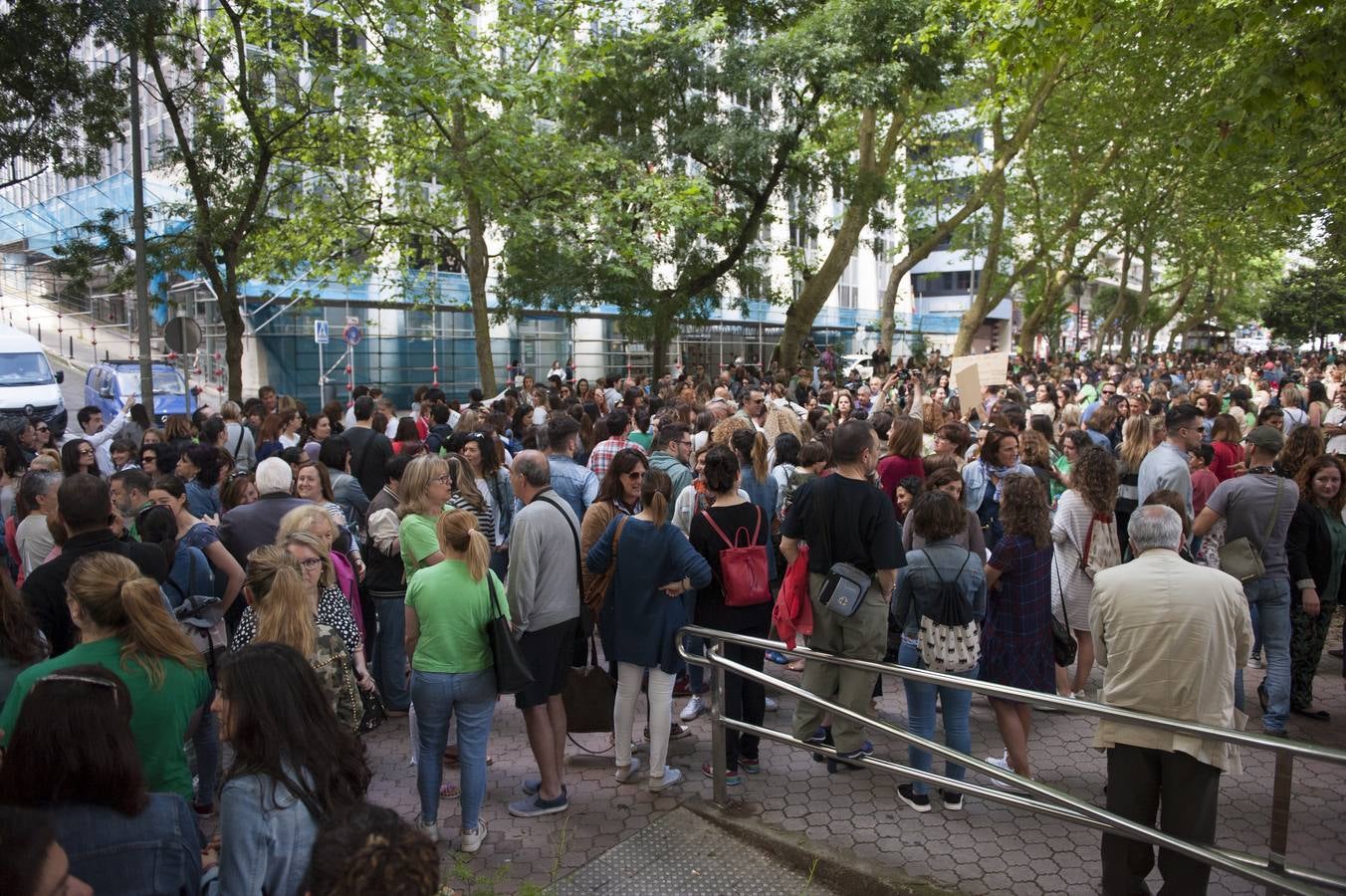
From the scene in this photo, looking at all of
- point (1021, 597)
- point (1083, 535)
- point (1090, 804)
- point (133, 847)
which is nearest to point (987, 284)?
point (1083, 535)

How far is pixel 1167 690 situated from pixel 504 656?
2.58 m

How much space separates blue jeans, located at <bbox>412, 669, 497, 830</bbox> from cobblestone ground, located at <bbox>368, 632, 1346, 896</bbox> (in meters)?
0.26

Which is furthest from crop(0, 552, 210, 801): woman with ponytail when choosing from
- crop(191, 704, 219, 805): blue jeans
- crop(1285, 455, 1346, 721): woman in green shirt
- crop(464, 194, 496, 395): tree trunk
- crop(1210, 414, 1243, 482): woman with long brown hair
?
crop(464, 194, 496, 395): tree trunk

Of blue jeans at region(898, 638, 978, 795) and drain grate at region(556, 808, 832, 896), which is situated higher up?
blue jeans at region(898, 638, 978, 795)

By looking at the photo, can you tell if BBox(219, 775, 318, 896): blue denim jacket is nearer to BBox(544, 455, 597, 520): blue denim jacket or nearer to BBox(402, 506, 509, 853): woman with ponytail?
BBox(402, 506, 509, 853): woman with ponytail

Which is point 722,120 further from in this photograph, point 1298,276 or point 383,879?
point 1298,276

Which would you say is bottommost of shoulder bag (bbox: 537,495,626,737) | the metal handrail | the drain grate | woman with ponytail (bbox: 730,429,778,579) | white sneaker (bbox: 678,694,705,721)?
the drain grate

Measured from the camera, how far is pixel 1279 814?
3334mm

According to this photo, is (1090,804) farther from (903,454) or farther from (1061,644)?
(903,454)

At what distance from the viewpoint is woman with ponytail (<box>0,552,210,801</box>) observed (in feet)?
10.5

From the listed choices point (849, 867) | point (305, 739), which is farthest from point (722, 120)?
point (305, 739)

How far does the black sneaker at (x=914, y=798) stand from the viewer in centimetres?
477

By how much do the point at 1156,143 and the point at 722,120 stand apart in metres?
10.2

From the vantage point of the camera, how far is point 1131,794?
3658 millimetres
